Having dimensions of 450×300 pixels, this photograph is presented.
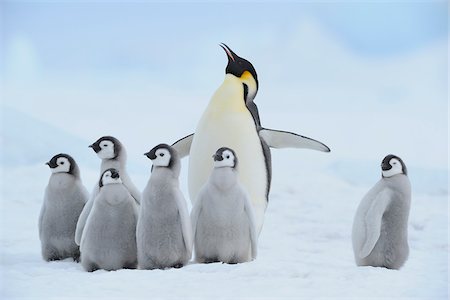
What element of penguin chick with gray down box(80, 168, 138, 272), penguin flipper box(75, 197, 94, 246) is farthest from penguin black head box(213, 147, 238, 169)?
penguin flipper box(75, 197, 94, 246)

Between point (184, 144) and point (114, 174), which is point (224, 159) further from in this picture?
point (184, 144)

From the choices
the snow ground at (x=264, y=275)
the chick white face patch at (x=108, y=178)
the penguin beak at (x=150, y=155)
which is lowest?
the snow ground at (x=264, y=275)

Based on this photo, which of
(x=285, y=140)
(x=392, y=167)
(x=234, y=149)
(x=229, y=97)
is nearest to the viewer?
(x=392, y=167)

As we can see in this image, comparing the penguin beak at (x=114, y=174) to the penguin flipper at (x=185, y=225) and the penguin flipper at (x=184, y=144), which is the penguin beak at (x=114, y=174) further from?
the penguin flipper at (x=184, y=144)

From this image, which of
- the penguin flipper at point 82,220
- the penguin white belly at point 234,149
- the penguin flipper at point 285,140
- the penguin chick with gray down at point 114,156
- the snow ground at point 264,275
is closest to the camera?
the snow ground at point 264,275

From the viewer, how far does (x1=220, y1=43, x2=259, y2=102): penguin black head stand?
10.1ft

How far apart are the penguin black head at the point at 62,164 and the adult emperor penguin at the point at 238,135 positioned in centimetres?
49

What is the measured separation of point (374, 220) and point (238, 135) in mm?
666

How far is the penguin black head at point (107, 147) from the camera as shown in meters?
2.68

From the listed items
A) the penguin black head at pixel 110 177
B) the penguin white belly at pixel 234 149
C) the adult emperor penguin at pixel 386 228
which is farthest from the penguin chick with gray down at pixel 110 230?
the adult emperor penguin at pixel 386 228

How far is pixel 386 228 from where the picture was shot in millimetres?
2555

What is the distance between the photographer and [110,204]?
248cm

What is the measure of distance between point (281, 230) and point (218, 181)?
1.53m

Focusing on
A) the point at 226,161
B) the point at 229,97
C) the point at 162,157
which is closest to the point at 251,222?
the point at 226,161
